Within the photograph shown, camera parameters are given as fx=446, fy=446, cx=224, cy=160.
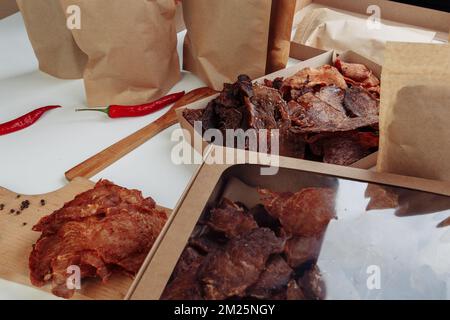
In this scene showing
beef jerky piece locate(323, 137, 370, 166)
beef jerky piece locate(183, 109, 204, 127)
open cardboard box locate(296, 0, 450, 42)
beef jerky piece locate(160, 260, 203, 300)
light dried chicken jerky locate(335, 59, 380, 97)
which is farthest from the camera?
open cardboard box locate(296, 0, 450, 42)

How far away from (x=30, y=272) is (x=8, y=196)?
291 mm

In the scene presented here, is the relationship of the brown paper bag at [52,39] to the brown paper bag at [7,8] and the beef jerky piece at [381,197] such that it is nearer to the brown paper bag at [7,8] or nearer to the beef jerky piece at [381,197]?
the brown paper bag at [7,8]

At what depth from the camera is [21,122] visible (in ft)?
4.82

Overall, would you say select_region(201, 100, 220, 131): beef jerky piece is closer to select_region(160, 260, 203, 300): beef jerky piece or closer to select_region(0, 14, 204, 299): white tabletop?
select_region(0, 14, 204, 299): white tabletop

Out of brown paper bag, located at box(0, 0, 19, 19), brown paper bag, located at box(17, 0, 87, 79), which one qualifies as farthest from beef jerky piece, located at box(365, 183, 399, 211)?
brown paper bag, located at box(0, 0, 19, 19)

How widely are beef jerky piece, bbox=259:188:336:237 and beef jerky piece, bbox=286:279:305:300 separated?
96 mm

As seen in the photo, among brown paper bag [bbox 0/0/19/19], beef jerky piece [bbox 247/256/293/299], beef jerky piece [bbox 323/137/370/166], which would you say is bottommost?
brown paper bag [bbox 0/0/19/19]

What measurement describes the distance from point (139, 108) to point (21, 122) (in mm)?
387

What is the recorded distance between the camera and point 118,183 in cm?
127

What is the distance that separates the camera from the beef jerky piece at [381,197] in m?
0.77

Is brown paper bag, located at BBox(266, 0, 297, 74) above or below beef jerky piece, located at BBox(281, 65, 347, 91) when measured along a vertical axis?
above

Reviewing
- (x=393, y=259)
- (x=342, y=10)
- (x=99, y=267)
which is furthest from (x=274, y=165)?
(x=342, y=10)

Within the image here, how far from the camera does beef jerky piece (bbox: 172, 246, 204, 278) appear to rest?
0.67m
